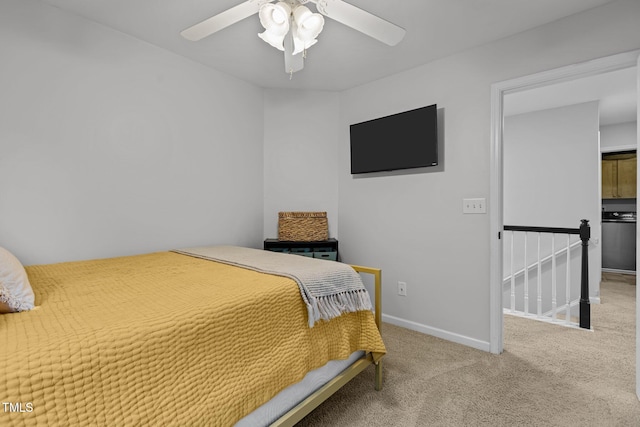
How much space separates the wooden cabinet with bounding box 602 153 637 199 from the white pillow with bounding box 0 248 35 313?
23.8ft

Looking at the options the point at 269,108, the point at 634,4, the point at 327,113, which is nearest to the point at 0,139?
the point at 269,108

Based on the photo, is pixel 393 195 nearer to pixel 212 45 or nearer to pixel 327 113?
pixel 327 113

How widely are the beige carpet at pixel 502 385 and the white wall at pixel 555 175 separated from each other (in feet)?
5.10

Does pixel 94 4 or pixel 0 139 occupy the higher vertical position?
pixel 94 4

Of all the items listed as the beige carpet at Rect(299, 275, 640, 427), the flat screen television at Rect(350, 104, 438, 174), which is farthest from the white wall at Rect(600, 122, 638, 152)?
the flat screen television at Rect(350, 104, 438, 174)

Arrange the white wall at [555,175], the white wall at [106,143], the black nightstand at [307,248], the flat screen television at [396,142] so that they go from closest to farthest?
the white wall at [106,143], the flat screen television at [396,142], the black nightstand at [307,248], the white wall at [555,175]

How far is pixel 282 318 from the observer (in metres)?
1.29

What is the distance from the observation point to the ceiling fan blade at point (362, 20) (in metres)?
1.39

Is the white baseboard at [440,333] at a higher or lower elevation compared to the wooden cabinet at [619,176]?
lower

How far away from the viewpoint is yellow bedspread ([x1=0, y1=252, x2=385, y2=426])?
0.73 m

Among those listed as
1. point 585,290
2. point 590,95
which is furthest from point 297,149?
point 590,95

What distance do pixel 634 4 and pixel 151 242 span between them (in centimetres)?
347

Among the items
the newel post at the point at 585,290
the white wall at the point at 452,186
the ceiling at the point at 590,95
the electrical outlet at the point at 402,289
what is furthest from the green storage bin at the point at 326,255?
the ceiling at the point at 590,95

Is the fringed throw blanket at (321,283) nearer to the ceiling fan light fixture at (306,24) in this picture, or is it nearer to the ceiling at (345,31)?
the ceiling fan light fixture at (306,24)
